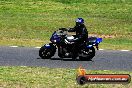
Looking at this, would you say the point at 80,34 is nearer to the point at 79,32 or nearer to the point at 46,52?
the point at 79,32

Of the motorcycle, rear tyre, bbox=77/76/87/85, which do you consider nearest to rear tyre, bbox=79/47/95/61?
the motorcycle

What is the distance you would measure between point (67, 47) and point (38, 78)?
5960 millimetres

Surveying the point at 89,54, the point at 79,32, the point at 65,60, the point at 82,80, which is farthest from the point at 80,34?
the point at 82,80

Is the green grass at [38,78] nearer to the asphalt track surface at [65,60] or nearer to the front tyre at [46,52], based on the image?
the asphalt track surface at [65,60]

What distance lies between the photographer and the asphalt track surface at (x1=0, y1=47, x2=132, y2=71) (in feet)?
59.1

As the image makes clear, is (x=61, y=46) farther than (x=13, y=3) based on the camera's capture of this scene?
No

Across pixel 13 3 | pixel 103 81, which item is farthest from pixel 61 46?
pixel 13 3

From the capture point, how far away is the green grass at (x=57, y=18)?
2875 centimetres

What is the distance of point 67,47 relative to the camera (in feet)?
65.5

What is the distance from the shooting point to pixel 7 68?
16.1 m

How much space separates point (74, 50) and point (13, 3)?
999 inches

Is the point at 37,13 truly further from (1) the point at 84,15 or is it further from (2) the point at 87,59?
(2) the point at 87,59

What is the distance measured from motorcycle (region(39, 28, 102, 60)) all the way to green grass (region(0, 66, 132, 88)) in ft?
11.7

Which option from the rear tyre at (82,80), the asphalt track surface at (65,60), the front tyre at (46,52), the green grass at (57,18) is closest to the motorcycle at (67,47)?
the front tyre at (46,52)
